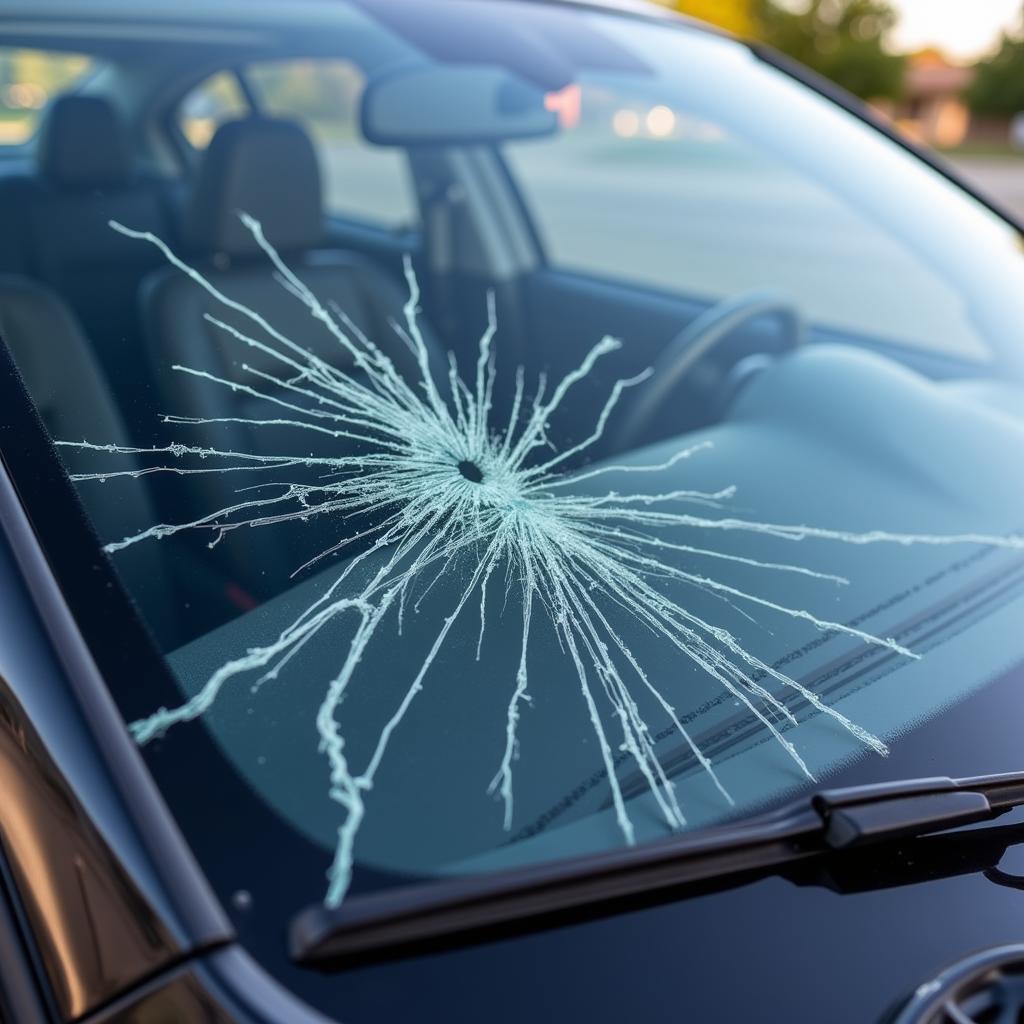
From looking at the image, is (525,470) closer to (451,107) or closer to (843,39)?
(451,107)

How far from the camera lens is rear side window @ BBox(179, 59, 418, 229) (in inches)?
98.6

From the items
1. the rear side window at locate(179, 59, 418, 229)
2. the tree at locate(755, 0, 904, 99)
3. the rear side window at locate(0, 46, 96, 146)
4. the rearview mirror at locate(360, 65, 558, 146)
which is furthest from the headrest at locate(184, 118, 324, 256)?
the tree at locate(755, 0, 904, 99)

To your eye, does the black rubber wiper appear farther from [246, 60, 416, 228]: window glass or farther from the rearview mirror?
[246, 60, 416, 228]: window glass

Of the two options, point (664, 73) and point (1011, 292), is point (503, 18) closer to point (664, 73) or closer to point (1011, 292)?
point (664, 73)

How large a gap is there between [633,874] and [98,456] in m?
0.62

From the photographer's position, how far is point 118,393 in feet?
3.86

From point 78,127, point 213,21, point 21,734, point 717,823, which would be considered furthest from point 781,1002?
point 78,127

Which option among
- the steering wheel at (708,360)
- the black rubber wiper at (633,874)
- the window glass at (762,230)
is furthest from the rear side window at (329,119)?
the black rubber wiper at (633,874)

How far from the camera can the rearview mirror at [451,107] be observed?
190cm

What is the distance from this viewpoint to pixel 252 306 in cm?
136

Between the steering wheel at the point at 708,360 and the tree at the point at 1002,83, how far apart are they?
4133 centimetres

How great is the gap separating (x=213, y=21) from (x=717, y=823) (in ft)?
6.02

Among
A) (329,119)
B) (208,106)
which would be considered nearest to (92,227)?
(329,119)

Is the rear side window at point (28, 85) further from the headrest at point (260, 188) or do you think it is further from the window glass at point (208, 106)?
the headrest at point (260, 188)
